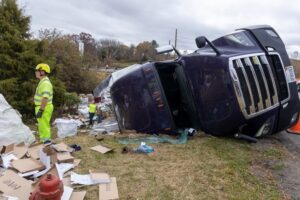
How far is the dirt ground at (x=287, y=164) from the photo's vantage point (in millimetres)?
3664

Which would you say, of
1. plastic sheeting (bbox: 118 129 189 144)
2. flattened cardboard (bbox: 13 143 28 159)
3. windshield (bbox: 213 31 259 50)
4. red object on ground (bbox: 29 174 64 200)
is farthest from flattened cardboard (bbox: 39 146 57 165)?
windshield (bbox: 213 31 259 50)

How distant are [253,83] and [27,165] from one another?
347cm

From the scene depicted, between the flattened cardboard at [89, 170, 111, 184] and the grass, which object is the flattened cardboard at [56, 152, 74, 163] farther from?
the flattened cardboard at [89, 170, 111, 184]

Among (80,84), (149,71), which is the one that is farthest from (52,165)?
(80,84)

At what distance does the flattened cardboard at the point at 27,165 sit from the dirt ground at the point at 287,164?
292 centimetres

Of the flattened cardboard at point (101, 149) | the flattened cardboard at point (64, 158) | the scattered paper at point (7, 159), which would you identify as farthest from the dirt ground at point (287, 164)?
the scattered paper at point (7, 159)

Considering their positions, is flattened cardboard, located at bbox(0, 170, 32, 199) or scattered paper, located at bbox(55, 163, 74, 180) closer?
flattened cardboard, located at bbox(0, 170, 32, 199)

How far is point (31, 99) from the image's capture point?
12.4m

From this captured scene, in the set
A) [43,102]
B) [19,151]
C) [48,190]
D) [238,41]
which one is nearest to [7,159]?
[19,151]

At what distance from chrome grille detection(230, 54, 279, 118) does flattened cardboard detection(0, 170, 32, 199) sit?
10.7 feet

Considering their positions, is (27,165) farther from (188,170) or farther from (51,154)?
(188,170)

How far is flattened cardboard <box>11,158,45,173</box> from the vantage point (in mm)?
3846

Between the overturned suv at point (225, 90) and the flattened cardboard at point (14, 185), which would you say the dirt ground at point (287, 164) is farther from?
the flattened cardboard at point (14, 185)

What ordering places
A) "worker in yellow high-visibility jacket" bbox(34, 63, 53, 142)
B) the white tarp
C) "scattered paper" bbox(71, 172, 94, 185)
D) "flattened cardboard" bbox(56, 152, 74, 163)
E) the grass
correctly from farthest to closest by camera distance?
"worker in yellow high-visibility jacket" bbox(34, 63, 53, 142), the white tarp, "flattened cardboard" bbox(56, 152, 74, 163), "scattered paper" bbox(71, 172, 94, 185), the grass
